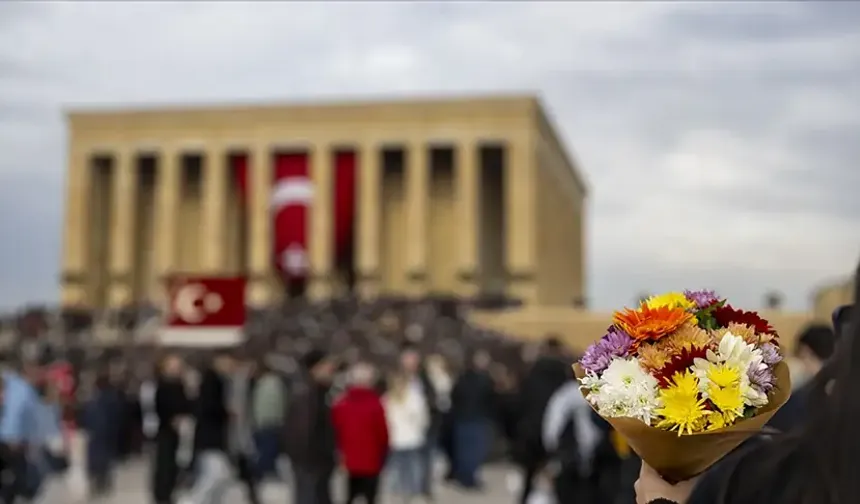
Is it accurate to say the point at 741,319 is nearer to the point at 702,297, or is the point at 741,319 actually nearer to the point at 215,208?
the point at 702,297

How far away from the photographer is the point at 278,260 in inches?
1631

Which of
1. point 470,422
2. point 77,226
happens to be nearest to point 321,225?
point 77,226

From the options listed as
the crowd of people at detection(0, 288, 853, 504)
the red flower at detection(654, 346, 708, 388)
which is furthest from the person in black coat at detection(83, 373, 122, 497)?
the red flower at detection(654, 346, 708, 388)

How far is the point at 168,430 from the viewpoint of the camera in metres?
9.88

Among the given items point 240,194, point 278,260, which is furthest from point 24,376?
point 240,194

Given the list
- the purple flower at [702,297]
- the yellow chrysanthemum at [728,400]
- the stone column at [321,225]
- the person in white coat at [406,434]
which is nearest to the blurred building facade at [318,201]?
the stone column at [321,225]

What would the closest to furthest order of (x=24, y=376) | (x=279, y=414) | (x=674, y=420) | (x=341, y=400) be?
(x=674, y=420)
(x=341, y=400)
(x=24, y=376)
(x=279, y=414)

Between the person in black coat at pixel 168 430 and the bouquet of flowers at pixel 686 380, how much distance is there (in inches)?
319

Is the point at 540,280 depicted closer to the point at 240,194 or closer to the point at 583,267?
the point at 240,194

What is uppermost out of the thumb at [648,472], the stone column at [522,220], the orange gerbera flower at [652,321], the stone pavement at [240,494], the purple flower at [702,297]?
the stone column at [522,220]

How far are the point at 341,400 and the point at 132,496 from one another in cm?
441

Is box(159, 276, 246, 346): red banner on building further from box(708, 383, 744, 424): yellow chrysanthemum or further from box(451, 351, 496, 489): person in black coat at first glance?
box(708, 383, 744, 424): yellow chrysanthemum

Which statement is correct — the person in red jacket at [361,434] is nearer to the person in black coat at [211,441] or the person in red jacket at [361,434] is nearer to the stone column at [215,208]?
the person in black coat at [211,441]

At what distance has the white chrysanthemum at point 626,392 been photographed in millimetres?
2008
